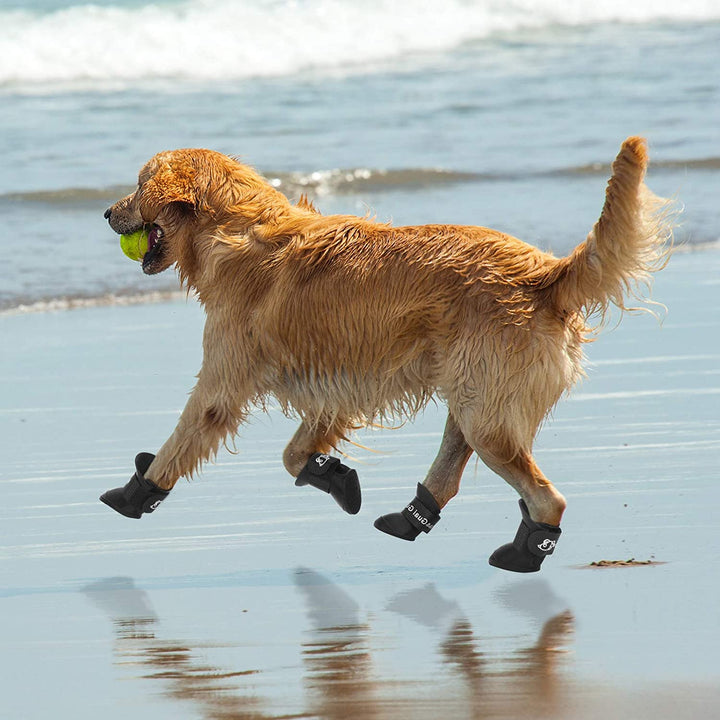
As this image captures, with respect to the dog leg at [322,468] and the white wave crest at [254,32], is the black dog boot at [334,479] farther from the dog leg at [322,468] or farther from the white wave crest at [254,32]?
the white wave crest at [254,32]

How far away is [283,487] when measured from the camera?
5.23 m

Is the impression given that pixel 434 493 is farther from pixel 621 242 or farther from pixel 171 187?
pixel 171 187

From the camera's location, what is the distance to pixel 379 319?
438 centimetres

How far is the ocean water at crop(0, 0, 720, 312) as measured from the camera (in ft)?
37.6

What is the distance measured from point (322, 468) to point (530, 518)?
0.87m

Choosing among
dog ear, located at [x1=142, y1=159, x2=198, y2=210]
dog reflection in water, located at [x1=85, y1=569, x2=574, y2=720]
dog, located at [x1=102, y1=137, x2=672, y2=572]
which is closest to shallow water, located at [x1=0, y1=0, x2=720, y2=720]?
dog reflection in water, located at [x1=85, y1=569, x2=574, y2=720]

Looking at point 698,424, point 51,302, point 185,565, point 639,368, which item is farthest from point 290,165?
point 185,565

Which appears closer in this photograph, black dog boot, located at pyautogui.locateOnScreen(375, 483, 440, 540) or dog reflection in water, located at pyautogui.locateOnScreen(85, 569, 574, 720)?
dog reflection in water, located at pyautogui.locateOnScreen(85, 569, 574, 720)

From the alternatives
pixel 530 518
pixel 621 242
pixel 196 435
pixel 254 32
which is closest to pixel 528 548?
pixel 530 518

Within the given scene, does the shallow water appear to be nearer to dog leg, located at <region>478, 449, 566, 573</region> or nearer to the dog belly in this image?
dog leg, located at <region>478, 449, 566, 573</region>

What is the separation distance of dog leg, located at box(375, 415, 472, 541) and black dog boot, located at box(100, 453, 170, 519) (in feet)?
2.68

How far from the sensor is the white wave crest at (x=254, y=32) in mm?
22531

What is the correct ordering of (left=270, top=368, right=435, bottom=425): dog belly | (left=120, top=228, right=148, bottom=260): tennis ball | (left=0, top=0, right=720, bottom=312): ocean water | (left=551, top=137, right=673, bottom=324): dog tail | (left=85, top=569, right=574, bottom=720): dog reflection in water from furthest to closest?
(left=0, top=0, right=720, bottom=312): ocean water → (left=120, top=228, right=148, bottom=260): tennis ball → (left=270, top=368, right=435, bottom=425): dog belly → (left=551, top=137, right=673, bottom=324): dog tail → (left=85, top=569, right=574, bottom=720): dog reflection in water

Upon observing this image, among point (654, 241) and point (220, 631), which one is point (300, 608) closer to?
point (220, 631)
